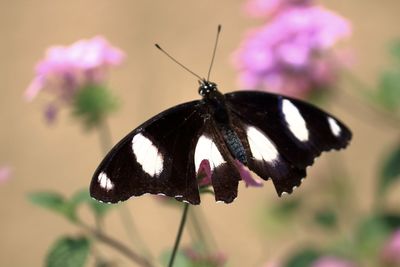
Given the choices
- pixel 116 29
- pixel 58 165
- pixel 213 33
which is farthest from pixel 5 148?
pixel 213 33

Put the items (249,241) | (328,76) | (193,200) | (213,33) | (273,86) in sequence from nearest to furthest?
1. (193,200)
2. (273,86)
3. (328,76)
4. (249,241)
5. (213,33)

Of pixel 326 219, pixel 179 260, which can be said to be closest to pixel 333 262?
pixel 326 219

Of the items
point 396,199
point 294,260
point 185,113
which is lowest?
point 185,113

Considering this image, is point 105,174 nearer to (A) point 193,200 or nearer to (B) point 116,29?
(A) point 193,200

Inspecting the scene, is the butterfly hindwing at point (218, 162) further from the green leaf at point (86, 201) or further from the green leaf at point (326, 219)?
the green leaf at point (326, 219)

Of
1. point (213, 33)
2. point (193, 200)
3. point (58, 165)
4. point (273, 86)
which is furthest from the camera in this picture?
point (213, 33)

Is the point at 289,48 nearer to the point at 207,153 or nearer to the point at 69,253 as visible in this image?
the point at 207,153
